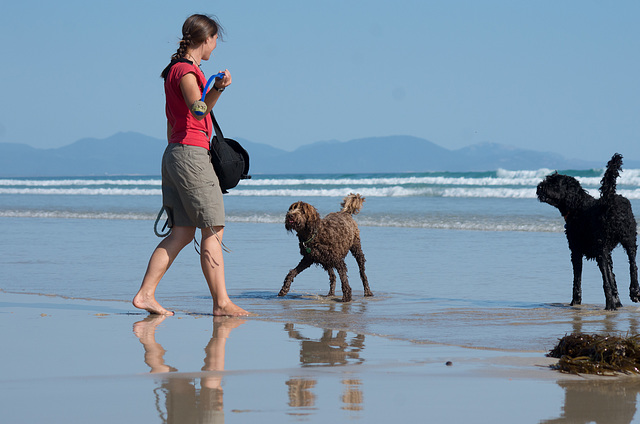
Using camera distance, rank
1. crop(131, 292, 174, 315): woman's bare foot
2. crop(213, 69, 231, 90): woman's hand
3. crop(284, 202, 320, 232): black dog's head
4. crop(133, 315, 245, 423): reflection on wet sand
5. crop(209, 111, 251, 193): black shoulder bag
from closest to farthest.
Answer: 1. crop(133, 315, 245, 423): reflection on wet sand
2. crop(213, 69, 231, 90): woman's hand
3. crop(209, 111, 251, 193): black shoulder bag
4. crop(131, 292, 174, 315): woman's bare foot
5. crop(284, 202, 320, 232): black dog's head

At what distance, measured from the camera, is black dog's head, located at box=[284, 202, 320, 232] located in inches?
290

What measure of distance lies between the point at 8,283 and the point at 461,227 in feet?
33.7

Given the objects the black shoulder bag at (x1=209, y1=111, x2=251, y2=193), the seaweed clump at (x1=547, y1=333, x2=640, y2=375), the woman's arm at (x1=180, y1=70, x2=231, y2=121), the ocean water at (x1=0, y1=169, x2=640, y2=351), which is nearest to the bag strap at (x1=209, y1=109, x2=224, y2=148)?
the black shoulder bag at (x1=209, y1=111, x2=251, y2=193)

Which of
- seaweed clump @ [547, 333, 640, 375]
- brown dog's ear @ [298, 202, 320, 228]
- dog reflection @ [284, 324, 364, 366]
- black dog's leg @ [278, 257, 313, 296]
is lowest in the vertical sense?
dog reflection @ [284, 324, 364, 366]

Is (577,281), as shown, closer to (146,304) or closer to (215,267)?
(215,267)

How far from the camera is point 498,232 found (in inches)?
582

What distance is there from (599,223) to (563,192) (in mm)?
421

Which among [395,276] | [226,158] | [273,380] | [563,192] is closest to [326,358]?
[273,380]

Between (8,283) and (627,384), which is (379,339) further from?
(8,283)

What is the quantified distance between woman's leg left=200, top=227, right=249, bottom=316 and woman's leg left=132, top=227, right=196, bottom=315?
0.18m

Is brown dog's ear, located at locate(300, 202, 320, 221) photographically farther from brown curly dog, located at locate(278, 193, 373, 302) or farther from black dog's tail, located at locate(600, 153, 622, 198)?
black dog's tail, located at locate(600, 153, 622, 198)

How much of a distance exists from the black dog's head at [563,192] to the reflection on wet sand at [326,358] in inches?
107

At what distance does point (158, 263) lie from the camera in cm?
582

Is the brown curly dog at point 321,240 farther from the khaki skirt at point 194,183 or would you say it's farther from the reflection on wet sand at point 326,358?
the reflection on wet sand at point 326,358
